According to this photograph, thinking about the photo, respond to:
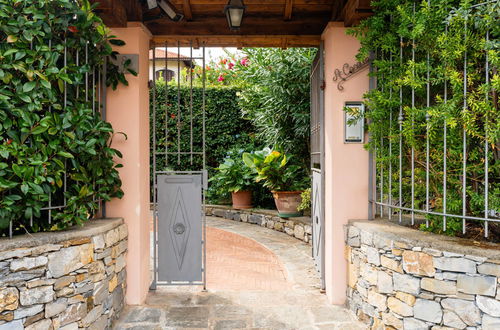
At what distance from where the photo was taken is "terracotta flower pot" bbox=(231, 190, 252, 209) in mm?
8320

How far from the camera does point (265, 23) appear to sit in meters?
4.06

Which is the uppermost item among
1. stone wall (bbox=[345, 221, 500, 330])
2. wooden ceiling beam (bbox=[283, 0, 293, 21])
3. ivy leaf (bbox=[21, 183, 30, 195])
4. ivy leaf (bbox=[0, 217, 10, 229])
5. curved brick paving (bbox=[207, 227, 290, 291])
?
wooden ceiling beam (bbox=[283, 0, 293, 21])

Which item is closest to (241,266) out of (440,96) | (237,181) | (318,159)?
(318,159)

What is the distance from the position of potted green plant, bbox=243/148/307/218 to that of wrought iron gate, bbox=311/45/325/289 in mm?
2105

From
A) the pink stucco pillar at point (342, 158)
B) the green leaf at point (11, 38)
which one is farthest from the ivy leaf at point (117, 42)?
the pink stucco pillar at point (342, 158)

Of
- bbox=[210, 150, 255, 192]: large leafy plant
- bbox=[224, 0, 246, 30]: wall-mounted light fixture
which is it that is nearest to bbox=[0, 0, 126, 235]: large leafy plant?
bbox=[224, 0, 246, 30]: wall-mounted light fixture

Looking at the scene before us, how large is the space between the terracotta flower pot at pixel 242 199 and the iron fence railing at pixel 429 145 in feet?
15.8

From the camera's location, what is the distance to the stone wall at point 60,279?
2354mm

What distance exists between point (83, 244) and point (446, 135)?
104 inches

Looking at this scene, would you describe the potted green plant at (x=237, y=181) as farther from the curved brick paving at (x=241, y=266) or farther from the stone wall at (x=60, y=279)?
the stone wall at (x=60, y=279)

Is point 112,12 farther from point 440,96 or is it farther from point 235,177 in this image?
point 235,177

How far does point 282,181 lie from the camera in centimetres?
710

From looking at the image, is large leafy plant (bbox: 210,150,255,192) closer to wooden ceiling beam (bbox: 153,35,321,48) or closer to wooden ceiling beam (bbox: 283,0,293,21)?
wooden ceiling beam (bbox: 153,35,321,48)

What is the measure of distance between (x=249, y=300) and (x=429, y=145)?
7.41 ft
